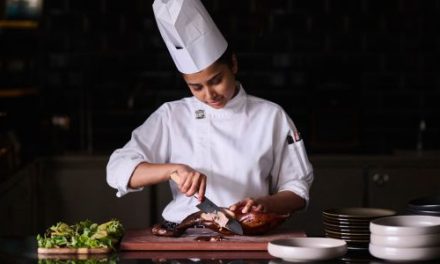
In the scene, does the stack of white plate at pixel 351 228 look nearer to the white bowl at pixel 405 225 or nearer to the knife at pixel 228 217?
the white bowl at pixel 405 225

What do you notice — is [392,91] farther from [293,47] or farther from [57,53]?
[57,53]

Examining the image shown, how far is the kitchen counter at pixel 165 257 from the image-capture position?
2.35 m

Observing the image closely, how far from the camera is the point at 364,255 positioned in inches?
94.0

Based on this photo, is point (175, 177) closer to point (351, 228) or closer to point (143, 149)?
point (143, 149)

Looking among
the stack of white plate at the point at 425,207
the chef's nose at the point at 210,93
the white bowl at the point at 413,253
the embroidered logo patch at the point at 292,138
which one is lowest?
the white bowl at the point at 413,253

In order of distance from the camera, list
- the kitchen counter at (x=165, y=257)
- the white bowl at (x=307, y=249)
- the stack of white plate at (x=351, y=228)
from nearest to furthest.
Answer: the white bowl at (x=307, y=249), the kitchen counter at (x=165, y=257), the stack of white plate at (x=351, y=228)

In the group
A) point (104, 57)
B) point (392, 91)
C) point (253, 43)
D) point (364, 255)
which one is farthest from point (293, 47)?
point (364, 255)

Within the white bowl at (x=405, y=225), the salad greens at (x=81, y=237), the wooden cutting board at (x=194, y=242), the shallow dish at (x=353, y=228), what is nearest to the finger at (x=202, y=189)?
the wooden cutting board at (x=194, y=242)

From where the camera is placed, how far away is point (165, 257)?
2418 millimetres

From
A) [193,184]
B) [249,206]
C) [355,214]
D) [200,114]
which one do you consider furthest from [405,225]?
[200,114]

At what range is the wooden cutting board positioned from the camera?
2.51m

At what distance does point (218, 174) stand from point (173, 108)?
0.86ft

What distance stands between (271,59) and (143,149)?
292cm

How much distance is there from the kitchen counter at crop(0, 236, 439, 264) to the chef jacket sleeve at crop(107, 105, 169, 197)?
40 cm
